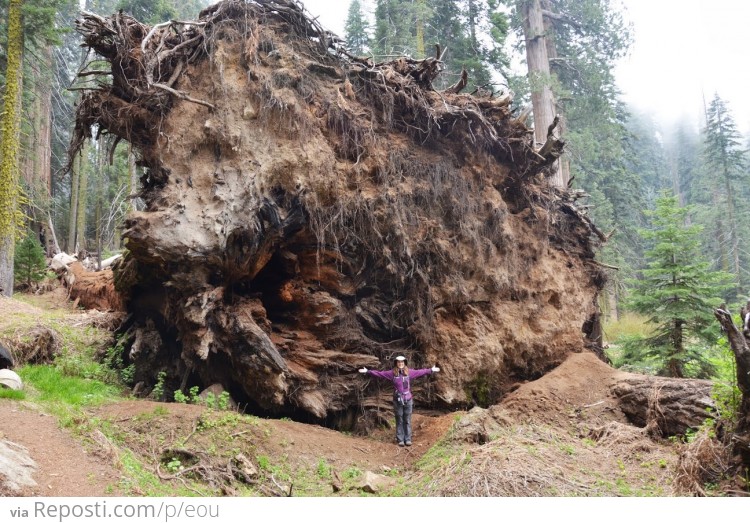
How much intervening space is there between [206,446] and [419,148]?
20.9 ft

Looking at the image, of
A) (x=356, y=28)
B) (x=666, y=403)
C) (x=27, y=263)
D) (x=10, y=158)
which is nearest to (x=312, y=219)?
(x=666, y=403)

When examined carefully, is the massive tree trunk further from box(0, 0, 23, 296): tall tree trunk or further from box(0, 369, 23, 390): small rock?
box(0, 0, 23, 296): tall tree trunk

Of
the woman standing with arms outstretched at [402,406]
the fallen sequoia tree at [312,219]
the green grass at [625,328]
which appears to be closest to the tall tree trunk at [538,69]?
the fallen sequoia tree at [312,219]

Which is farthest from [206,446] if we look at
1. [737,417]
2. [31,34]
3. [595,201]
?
[595,201]

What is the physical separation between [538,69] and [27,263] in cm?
1664

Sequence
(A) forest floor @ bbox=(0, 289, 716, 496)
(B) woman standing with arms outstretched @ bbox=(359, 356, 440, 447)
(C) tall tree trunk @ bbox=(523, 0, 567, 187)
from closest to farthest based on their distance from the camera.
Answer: (A) forest floor @ bbox=(0, 289, 716, 496), (B) woman standing with arms outstretched @ bbox=(359, 356, 440, 447), (C) tall tree trunk @ bbox=(523, 0, 567, 187)

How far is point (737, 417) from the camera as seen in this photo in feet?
14.5

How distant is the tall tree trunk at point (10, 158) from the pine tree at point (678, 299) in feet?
49.8

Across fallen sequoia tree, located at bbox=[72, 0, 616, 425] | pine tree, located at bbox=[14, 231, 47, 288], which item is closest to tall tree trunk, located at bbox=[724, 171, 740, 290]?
fallen sequoia tree, located at bbox=[72, 0, 616, 425]

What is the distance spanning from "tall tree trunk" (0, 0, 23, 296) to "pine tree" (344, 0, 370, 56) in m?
15.3

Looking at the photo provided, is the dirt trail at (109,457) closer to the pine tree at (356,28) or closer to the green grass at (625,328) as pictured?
the green grass at (625,328)

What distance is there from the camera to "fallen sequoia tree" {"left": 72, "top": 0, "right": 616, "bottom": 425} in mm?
7746

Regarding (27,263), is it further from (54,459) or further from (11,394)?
(54,459)

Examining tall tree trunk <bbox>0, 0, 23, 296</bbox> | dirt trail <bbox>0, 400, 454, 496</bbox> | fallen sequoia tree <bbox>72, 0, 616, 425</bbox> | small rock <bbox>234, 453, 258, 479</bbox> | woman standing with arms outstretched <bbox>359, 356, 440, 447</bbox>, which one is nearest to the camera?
dirt trail <bbox>0, 400, 454, 496</bbox>
